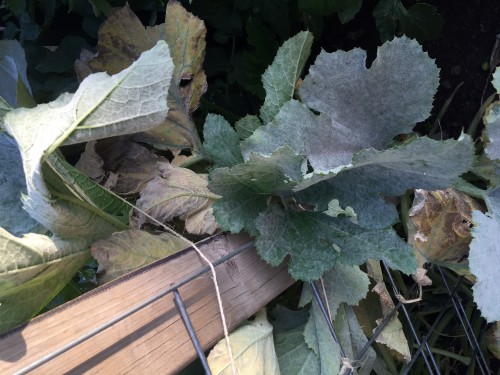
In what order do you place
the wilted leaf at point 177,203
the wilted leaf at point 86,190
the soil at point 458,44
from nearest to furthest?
1. the wilted leaf at point 86,190
2. the wilted leaf at point 177,203
3. the soil at point 458,44

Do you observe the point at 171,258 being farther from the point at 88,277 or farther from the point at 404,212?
the point at 404,212

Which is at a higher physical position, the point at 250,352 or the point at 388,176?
the point at 388,176

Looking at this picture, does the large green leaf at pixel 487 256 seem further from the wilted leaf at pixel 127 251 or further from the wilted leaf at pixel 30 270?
the wilted leaf at pixel 30 270

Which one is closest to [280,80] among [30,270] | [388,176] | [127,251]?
[388,176]

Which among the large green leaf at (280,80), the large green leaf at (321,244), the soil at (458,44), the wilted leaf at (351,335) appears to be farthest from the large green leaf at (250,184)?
the soil at (458,44)

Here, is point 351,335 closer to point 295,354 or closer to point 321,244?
point 295,354

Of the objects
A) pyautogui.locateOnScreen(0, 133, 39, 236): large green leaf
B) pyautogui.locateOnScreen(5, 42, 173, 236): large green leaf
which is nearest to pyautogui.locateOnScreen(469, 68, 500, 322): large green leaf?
pyautogui.locateOnScreen(5, 42, 173, 236): large green leaf
